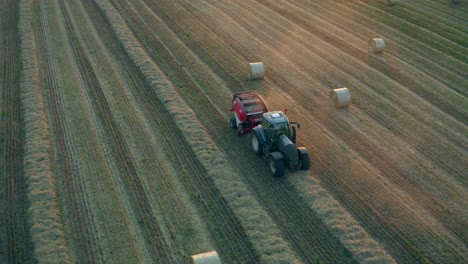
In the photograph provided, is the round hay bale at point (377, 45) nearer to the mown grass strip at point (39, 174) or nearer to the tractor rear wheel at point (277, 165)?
the tractor rear wheel at point (277, 165)

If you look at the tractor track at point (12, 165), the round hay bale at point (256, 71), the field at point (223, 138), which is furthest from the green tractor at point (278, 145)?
the tractor track at point (12, 165)

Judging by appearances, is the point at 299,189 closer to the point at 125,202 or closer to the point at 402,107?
the point at 125,202

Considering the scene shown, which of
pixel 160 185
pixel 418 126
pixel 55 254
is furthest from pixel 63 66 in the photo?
pixel 418 126

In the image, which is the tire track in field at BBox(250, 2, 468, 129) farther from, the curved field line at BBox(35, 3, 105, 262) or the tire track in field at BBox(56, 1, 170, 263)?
the curved field line at BBox(35, 3, 105, 262)

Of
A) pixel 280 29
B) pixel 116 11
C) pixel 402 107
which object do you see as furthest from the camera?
pixel 116 11

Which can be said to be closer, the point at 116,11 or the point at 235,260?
the point at 235,260

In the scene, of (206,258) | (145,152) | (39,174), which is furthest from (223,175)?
(39,174)

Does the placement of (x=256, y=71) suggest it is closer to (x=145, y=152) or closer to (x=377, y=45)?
(x=377, y=45)
